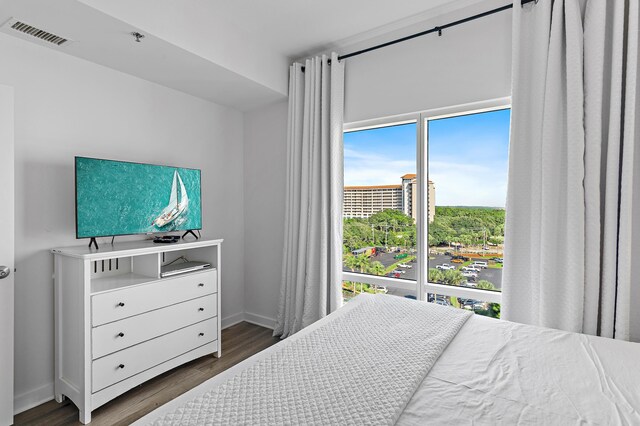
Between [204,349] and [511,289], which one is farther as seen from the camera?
[204,349]

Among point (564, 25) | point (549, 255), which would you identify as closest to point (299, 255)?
point (549, 255)

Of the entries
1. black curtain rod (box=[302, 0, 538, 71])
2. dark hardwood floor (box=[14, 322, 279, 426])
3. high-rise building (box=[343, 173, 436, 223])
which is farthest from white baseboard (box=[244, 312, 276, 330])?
black curtain rod (box=[302, 0, 538, 71])

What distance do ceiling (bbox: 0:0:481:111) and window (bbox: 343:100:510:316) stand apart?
2.59 feet

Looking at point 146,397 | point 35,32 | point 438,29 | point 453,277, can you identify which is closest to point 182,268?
point 146,397

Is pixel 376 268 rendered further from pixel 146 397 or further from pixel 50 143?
pixel 50 143

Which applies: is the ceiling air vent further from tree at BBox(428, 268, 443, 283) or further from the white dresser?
tree at BBox(428, 268, 443, 283)

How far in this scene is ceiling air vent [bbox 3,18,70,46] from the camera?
184cm

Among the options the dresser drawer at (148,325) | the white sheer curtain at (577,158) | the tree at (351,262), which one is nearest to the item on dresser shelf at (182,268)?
the dresser drawer at (148,325)

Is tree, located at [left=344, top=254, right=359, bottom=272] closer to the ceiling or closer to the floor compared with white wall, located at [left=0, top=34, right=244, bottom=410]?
closer to the floor

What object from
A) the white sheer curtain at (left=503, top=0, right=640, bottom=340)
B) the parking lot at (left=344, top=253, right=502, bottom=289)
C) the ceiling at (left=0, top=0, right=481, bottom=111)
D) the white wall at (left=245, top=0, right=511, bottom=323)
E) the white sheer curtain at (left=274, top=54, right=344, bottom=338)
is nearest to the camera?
the white sheer curtain at (left=503, top=0, right=640, bottom=340)

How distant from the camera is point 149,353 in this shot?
2211mm

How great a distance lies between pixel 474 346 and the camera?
1.37 metres

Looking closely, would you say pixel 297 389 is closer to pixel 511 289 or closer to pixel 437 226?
pixel 511 289

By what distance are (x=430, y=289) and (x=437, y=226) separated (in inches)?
20.1
